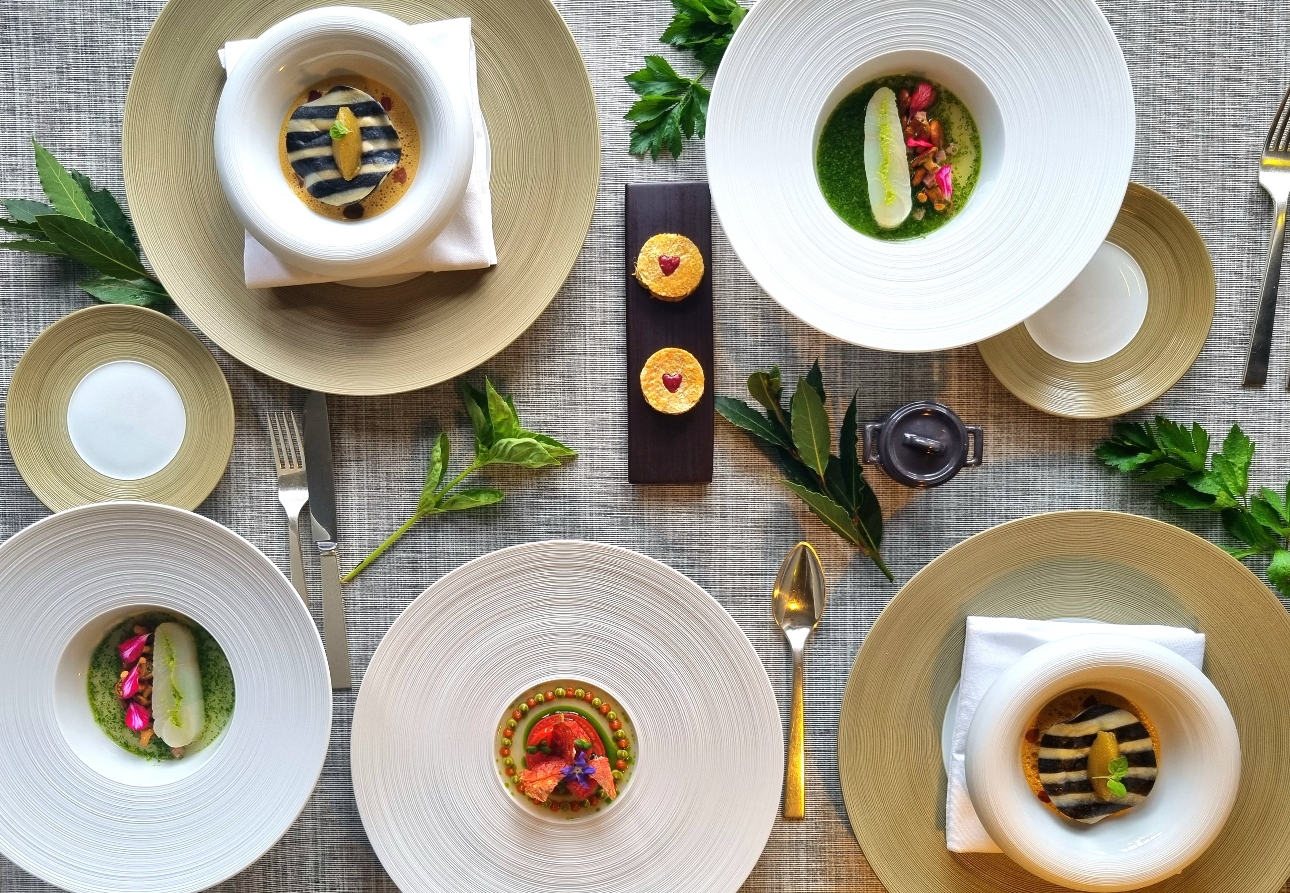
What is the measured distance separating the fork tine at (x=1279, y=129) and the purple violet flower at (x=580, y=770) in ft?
4.02

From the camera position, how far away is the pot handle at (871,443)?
1.20 metres

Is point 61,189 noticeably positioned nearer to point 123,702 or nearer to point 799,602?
point 123,702

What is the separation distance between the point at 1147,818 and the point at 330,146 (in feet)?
4.26

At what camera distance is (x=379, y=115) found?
1.11 metres

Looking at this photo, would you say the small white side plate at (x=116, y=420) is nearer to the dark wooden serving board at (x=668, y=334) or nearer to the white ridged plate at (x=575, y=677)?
the white ridged plate at (x=575, y=677)

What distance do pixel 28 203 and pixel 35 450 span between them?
0.33 m

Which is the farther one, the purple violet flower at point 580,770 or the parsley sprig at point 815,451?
the parsley sprig at point 815,451

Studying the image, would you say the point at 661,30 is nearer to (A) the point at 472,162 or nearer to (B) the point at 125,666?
(A) the point at 472,162

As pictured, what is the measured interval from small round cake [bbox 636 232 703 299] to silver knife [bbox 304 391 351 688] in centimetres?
47

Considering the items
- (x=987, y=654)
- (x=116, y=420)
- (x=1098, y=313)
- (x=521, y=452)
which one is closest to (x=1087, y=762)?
A: (x=987, y=654)

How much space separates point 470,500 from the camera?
120cm

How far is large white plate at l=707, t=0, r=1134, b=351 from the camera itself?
1.06m

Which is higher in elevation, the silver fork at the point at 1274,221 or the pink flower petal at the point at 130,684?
the silver fork at the point at 1274,221

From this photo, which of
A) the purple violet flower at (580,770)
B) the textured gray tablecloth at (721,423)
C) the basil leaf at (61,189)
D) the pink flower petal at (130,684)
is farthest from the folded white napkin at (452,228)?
the purple violet flower at (580,770)
